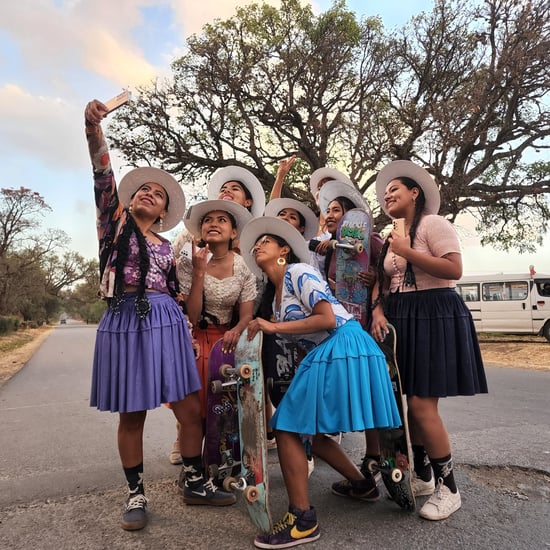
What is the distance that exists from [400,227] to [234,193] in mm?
1474

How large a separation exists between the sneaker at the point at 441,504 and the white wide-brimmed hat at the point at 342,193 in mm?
1800

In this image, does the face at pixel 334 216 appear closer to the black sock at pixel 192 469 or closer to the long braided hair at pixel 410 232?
the long braided hair at pixel 410 232

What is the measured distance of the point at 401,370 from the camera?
8.85 ft

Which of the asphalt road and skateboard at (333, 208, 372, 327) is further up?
skateboard at (333, 208, 372, 327)

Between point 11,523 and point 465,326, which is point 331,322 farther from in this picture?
point 11,523

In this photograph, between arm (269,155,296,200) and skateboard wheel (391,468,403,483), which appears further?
arm (269,155,296,200)

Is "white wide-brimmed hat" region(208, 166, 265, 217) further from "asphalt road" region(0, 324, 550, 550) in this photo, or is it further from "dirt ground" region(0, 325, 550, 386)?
"dirt ground" region(0, 325, 550, 386)

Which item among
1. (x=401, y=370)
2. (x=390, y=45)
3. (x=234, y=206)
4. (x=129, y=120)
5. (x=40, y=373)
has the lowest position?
(x=40, y=373)

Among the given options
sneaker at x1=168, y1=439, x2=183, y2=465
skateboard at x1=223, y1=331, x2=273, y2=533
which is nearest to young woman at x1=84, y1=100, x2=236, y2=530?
skateboard at x1=223, y1=331, x2=273, y2=533

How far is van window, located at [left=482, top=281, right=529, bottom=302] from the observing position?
50.5 ft

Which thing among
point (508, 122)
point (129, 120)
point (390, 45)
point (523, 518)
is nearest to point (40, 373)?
point (129, 120)

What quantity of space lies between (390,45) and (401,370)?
14.4 metres

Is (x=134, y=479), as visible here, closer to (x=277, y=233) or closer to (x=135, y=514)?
(x=135, y=514)

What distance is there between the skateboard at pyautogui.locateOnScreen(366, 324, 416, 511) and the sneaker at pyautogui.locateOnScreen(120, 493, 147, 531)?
1.33 metres
